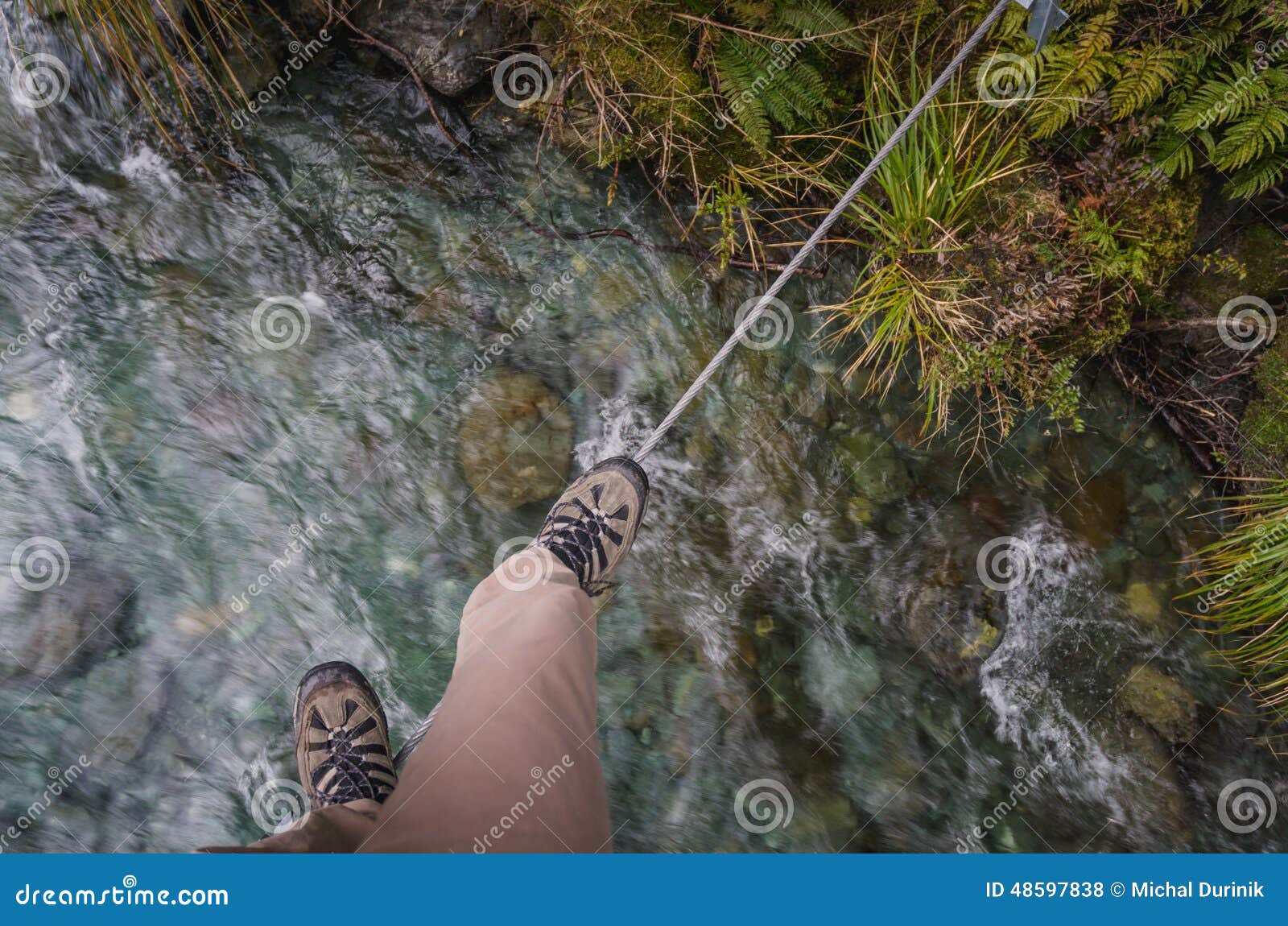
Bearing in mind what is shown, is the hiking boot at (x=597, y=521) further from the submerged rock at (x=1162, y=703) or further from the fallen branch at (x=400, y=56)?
the submerged rock at (x=1162, y=703)

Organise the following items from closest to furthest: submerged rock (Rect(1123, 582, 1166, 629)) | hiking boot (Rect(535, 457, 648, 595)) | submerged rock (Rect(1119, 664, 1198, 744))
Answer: hiking boot (Rect(535, 457, 648, 595)) → submerged rock (Rect(1119, 664, 1198, 744)) → submerged rock (Rect(1123, 582, 1166, 629))

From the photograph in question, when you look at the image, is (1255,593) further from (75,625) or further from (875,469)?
(75,625)

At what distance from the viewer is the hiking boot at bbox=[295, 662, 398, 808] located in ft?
10.8

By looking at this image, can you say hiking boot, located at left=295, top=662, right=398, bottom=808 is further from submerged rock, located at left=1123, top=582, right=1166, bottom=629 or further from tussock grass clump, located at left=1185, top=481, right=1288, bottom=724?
tussock grass clump, located at left=1185, top=481, right=1288, bottom=724

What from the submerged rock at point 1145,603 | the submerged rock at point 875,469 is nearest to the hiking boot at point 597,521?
the submerged rock at point 875,469

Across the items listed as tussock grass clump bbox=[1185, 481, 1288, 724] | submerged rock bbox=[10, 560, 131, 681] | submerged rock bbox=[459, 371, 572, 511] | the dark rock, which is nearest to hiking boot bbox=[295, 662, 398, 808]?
submerged rock bbox=[10, 560, 131, 681]

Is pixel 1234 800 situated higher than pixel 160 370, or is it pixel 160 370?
pixel 160 370

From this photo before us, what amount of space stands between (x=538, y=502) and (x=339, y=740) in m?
1.50

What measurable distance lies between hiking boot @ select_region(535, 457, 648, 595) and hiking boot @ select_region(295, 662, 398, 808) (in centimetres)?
121

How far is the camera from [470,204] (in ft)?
13.2

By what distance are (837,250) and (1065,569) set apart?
89.0 inches

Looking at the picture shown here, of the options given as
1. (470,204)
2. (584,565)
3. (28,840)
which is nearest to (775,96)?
(470,204)

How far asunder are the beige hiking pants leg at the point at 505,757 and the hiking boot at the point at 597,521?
31cm

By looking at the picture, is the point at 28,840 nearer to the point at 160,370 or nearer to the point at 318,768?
the point at 318,768
